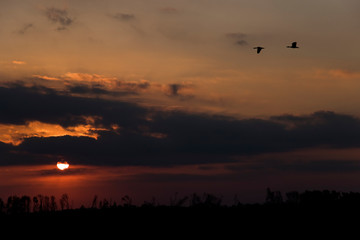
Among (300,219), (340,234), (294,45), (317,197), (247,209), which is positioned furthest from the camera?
(294,45)

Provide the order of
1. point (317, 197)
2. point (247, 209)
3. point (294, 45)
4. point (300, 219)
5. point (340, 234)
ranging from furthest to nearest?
point (294, 45) → point (317, 197) → point (247, 209) → point (300, 219) → point (340, 234)

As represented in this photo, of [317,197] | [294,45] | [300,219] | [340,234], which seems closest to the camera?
[340,234]

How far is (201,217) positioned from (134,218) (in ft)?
14.9

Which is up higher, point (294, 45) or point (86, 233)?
point (294, 45)

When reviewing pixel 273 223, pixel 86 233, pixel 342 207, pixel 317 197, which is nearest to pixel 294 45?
pixel 317 197

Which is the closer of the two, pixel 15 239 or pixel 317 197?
pixel 15 239

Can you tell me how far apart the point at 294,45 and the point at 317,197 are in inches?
736

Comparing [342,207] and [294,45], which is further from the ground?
[294,45]

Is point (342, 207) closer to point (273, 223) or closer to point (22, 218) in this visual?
point (273, 223)

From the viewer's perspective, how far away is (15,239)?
35.5 m

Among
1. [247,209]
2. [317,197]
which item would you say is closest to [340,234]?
[247,209]

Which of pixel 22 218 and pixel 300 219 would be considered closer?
pixel 300 219

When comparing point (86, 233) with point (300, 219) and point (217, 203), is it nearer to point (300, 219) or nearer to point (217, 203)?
point (217, 203)

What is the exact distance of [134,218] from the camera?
37.5 meters
